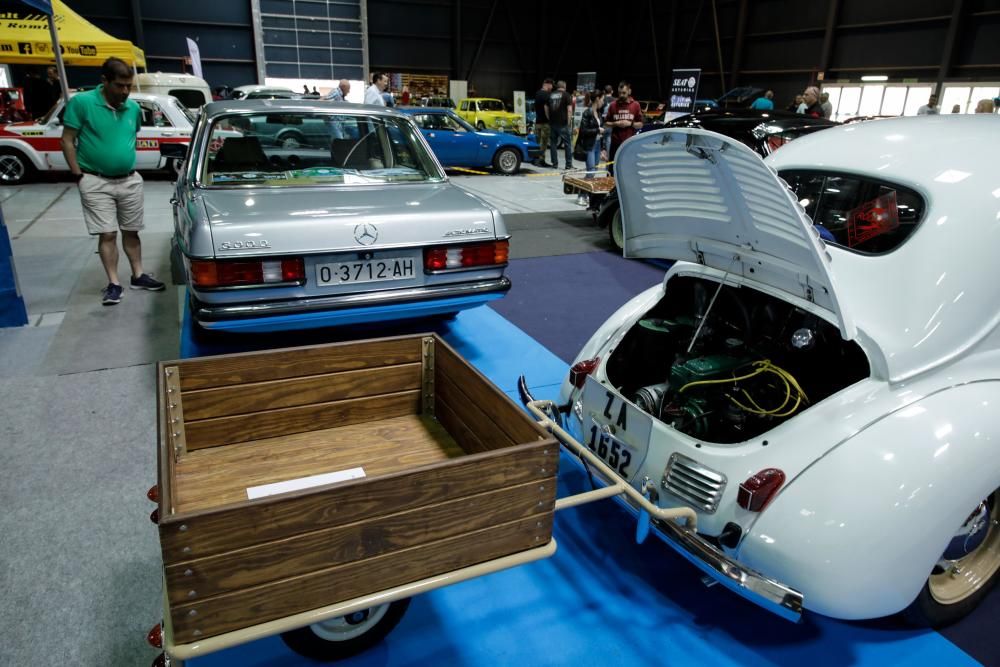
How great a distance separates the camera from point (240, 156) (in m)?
4.05

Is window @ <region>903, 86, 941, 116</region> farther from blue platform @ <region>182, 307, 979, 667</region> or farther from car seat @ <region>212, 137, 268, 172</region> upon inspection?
blue platform @ <region>182, 307, 979, 667</region>

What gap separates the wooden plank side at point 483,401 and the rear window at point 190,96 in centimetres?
1358

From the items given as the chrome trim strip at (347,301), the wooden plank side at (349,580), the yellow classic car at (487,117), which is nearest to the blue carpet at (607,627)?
the wooden plank side at (349,580)

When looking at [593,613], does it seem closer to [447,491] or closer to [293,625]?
[447,491]

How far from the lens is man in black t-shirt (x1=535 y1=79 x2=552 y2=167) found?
14023 millimetres

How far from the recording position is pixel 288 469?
6.95 feet

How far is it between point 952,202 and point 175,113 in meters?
11.5

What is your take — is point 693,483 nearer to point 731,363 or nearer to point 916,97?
point 731,363

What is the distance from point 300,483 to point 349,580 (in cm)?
67

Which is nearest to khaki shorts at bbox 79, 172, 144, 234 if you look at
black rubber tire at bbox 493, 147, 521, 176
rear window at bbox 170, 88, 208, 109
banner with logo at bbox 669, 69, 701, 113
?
black rubber tire at bbox 493, 147, 521, 176

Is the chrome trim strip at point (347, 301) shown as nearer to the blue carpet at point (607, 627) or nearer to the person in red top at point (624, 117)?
the blue carpet at point (607, 627)

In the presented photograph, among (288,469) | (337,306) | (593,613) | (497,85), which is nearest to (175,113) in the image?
(337,306)

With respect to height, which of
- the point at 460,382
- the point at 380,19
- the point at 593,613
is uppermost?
the point at 380,19

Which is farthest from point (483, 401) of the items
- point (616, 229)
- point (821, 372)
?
point (616, 229)
